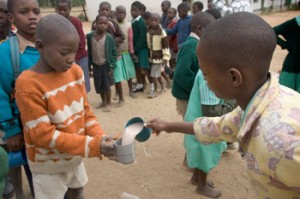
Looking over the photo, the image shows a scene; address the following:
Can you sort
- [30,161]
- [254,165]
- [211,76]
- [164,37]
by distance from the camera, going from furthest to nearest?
1. [164,37]
2. [30,161]
3. [211,76]
4. [254,165]

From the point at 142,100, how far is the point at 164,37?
4.04 ft

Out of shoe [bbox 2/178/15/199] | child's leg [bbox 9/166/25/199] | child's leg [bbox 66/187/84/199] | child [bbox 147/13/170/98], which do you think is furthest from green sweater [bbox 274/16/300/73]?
child [bbox 147/13/170/98]

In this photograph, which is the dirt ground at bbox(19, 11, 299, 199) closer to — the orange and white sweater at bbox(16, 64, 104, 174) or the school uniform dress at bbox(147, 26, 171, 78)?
the orange and white sweater at bbox(16, 64, 104, 174)

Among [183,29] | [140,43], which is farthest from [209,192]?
[183,29]

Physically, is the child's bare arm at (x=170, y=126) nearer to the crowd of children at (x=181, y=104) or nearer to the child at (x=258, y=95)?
the crowd of children at (x=181, y=104)

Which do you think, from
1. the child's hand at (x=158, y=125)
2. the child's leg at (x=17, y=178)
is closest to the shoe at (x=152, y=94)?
the child's leg at (x=17, y=178)

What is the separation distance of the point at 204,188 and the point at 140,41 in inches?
142

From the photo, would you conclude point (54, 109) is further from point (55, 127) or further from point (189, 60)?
point (189, 60)

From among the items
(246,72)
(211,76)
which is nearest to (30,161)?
(211,76)

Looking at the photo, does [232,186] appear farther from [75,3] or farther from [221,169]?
[75,3]

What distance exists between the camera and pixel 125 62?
5.97 meters

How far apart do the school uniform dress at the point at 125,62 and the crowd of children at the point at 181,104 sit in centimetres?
262

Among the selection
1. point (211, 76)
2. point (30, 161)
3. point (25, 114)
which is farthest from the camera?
point (30, 161)

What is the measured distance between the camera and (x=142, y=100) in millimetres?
5965
